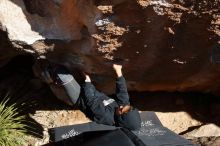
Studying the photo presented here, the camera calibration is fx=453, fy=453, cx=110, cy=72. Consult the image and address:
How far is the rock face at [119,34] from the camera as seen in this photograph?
525cm

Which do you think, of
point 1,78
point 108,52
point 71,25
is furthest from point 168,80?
point 1,78

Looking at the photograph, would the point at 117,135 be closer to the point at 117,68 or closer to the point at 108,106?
the point at 108,106

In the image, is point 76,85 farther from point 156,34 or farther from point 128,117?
point 156,34

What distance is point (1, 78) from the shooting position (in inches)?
325

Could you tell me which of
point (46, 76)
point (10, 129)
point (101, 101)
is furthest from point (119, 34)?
point (10, 129)

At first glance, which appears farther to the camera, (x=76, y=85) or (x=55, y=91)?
(x=55, y=91)

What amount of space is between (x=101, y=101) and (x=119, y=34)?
961 mm

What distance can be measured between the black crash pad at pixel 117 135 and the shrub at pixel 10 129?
488 mm

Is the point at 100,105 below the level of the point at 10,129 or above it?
above

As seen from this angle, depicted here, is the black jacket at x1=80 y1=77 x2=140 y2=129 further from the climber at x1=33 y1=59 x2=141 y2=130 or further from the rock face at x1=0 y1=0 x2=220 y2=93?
the rock face at x1=0 y1=0 x2=220 y2=93

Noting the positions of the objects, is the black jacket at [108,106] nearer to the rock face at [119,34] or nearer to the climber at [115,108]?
the climber at [115,108]

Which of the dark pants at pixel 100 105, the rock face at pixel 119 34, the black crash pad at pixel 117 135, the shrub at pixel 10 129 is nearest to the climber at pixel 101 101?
the dark pants at pixel 100 105

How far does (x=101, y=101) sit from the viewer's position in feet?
19.7

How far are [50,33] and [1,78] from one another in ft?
8.90
